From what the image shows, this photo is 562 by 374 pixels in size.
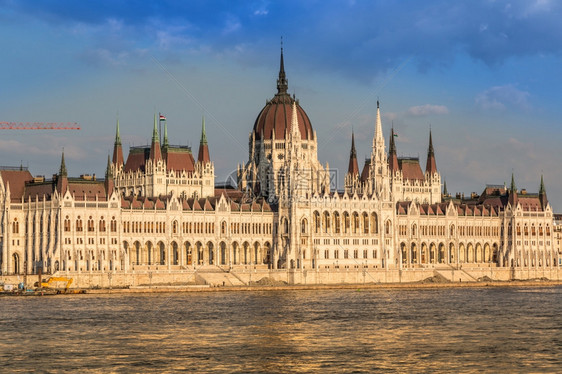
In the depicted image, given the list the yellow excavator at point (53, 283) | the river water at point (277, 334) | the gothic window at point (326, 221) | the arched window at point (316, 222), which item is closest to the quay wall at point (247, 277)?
the yellow excavator at point (53, 283)

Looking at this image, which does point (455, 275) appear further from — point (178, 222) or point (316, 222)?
point (178, 222)

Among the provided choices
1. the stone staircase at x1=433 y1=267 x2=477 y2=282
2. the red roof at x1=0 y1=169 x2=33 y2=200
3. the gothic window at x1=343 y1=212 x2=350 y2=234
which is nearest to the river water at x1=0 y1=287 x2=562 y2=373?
the red roof at x1=0 y1=169 x2=33 y2=200

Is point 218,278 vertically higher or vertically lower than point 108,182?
lower

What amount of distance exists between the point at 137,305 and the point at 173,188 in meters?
62.8

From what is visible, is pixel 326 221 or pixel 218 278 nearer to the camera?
pixel 218 278

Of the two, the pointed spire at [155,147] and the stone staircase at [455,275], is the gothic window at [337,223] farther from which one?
the pointed spire at [155,147]

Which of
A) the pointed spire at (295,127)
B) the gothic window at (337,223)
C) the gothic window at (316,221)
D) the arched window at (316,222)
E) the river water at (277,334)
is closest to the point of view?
the river water at (277,334)

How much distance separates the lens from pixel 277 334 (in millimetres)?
100750

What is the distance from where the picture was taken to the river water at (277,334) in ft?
269

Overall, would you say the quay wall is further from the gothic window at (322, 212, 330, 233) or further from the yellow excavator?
the gothic window at (322, 212, 330, 233)

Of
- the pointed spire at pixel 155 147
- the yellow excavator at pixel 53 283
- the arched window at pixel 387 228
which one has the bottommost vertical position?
the yellow excavator at pixel 53 283

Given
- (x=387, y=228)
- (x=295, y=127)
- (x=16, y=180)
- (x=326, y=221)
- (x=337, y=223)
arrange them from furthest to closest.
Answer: (x=387, y=228)
(x=295, y=127)
(x=337, y=223)
(x=326, y=221)
(x=16, y=180)

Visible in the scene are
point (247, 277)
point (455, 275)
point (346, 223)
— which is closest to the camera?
point (247, 277)

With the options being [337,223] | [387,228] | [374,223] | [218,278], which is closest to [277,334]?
[218,278]
